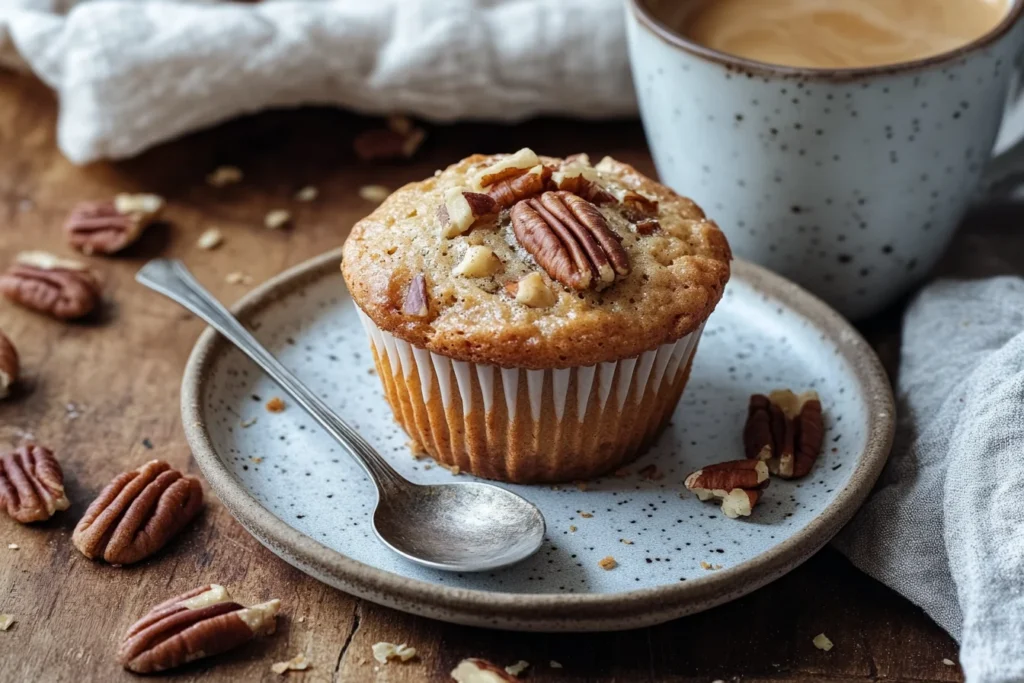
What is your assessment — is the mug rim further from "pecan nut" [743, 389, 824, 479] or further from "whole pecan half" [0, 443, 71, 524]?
"whole pecan half" [0, 443, 71, 524]

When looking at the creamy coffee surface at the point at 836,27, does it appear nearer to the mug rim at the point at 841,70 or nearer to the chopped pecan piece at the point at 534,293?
the mug rim at the point at 841,70

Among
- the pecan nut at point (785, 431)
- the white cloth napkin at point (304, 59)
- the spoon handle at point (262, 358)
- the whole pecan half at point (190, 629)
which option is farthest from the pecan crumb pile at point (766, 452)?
the white cloth napkin at point (304, 59)

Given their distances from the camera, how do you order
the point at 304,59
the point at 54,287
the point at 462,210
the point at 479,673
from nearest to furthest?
the point at 479,673
the point at 462,210
the point at 54,287
the point at 304,59

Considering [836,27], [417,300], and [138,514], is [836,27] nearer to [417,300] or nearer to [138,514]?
[417,300]

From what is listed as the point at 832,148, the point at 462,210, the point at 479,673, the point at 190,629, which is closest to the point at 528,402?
Result: the point at 462,210

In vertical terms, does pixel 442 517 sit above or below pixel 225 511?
above

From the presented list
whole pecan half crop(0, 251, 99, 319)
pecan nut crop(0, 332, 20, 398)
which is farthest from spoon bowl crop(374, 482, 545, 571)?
whole pecan half crop(0, 251, 99, 319)
